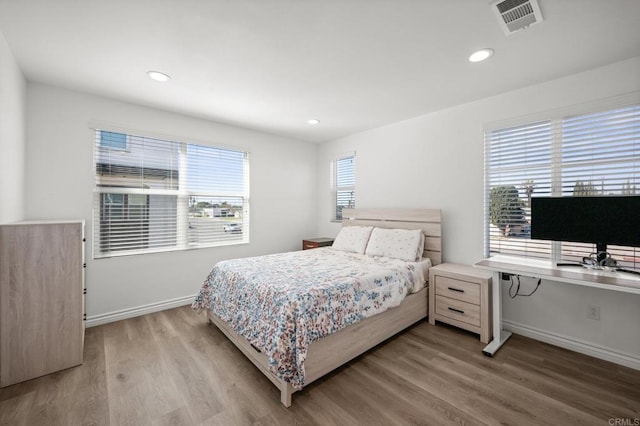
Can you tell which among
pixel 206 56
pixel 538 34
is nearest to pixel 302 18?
pixel 206 56

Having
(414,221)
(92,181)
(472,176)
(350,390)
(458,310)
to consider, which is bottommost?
(350,390)

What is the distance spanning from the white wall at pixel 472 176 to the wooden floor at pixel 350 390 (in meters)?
0.29

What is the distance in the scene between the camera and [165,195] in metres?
3.41

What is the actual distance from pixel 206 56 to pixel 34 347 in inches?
104

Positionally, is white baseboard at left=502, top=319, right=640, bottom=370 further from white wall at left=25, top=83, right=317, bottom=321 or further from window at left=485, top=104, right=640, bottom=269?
white wall at left=25, top=83, right=317, bottom=321

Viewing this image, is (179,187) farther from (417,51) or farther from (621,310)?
(621,310)

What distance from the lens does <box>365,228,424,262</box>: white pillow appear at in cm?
317

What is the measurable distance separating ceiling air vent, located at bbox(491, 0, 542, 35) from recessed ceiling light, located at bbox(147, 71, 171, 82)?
265cm

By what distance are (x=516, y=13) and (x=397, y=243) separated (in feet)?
7.68

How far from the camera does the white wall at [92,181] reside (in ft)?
8.71

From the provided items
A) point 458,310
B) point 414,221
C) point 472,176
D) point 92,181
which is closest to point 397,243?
point 414,221

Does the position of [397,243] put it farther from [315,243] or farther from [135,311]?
[135,311]

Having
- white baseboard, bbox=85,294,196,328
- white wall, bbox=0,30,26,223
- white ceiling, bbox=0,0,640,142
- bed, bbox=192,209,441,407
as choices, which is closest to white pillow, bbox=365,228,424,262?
bed, bbox=192,209,441,407

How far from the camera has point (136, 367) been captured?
2.16m
